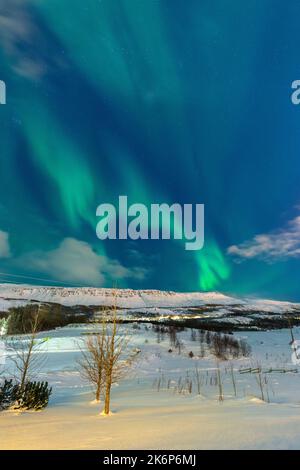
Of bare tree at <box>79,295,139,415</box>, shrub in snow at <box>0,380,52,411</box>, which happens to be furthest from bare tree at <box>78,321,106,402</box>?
shrub in snow at <box>0,380,52,411</box>

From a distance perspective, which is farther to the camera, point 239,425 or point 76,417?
point 76,417

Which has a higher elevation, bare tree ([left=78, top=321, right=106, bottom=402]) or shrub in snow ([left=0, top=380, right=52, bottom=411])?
bare tree ([left=78, top=321, right=106, bottom=402])

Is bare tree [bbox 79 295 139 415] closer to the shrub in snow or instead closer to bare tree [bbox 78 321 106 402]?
bare tree [bbox 78 321 106 402]

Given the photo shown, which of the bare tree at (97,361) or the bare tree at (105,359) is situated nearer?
the bare tree at (105,359)

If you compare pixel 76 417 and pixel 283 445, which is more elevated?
pixel 283 445

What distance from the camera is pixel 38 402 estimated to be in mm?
15469

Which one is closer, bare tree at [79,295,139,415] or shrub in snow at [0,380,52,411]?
bare tree at [79,295,139,415]

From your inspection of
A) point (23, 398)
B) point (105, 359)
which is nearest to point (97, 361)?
point (105, 359)

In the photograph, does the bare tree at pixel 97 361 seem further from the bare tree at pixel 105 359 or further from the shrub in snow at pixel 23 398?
the shrub in snow at pixel 23 398

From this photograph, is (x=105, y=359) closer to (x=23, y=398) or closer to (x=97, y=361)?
(x=97, y=361)

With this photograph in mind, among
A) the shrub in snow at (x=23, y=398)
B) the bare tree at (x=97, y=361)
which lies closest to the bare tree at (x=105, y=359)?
the bare tree at (x=97, y=361)

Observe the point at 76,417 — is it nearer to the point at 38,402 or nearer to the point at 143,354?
the point at 38,402
